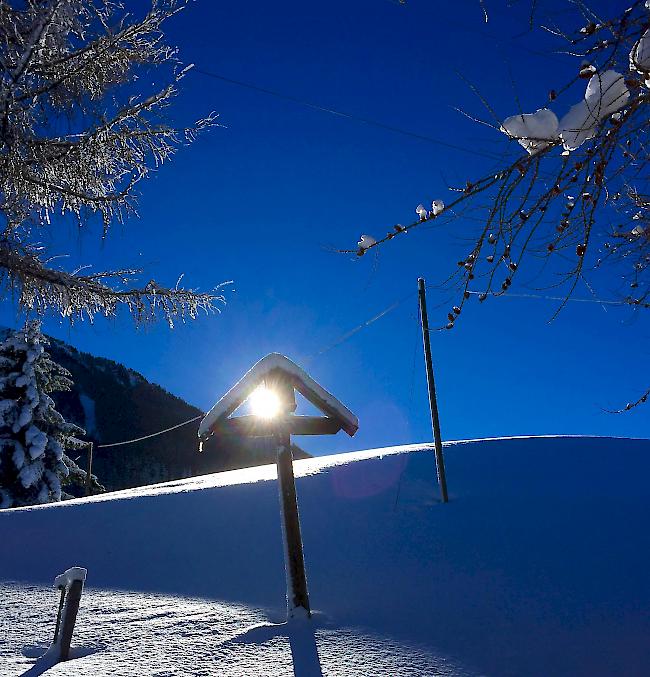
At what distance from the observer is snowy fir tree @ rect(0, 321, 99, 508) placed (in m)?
18.5

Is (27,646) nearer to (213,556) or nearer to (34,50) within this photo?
(213,556)

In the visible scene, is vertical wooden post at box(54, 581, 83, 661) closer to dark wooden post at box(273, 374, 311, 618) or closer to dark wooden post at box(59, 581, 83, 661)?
dark wooden post at box(59, 581, 83, 661)

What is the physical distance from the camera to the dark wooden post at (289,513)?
534 centimetres

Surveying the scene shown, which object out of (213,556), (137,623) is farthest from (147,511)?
(137,623)

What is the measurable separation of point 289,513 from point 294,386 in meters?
1.37

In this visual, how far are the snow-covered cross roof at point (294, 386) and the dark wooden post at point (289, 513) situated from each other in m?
0.18

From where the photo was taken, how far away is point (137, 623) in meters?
5.46

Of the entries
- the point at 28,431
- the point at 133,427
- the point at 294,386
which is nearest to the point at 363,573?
the point at 294,386

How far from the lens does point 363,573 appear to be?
727 cm

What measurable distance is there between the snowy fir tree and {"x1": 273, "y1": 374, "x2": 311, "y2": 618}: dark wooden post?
1546cm

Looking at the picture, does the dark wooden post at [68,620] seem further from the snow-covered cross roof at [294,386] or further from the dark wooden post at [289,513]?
the dark wooden post at [289,513]

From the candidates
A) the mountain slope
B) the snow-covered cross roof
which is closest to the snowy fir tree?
the snow-covered cross roof

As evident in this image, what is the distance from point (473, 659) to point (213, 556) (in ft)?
17.2

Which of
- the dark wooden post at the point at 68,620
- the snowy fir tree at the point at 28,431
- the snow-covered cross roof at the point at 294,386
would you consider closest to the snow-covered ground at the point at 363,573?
the dark wooden post at the point at 68,620
